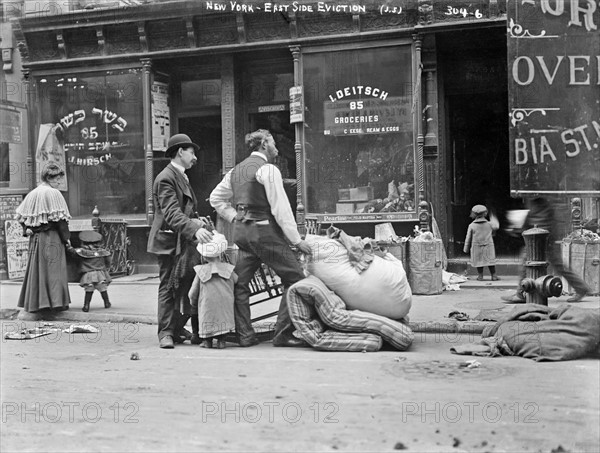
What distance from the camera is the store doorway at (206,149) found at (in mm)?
13648

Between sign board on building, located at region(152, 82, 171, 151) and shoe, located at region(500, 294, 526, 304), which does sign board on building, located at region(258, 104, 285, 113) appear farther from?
shoe, located at region(500, 294, 526, 304)

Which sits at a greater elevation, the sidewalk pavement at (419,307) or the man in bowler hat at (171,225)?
the man in bowler hat at (171,225)

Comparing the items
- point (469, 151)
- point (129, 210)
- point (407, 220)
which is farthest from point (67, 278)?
point (469, 151)

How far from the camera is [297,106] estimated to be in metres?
12.4

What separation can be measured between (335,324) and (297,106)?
6708 mm

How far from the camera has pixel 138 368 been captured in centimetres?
586

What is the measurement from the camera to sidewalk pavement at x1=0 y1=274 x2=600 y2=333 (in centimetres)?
781

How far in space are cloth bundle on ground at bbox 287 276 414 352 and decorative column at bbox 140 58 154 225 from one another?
7238mm

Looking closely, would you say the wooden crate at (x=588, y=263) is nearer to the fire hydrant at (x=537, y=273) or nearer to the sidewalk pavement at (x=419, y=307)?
the sidewalk pavement at (x=419, y=307)

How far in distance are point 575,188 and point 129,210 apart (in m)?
9.02

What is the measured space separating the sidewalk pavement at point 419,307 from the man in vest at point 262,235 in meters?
1.18

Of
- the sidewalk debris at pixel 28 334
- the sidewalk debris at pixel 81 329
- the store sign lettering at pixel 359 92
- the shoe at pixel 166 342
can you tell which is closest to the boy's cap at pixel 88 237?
the sidewalk debris at pixel 28 334

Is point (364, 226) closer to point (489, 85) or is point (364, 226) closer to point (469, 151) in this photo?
point (469, 151)

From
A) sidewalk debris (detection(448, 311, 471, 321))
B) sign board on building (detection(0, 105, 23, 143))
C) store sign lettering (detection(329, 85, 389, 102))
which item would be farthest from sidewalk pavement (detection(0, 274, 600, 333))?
store sign lettering (detection(329, 85, 389, 102))
